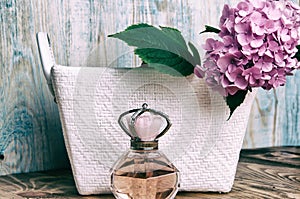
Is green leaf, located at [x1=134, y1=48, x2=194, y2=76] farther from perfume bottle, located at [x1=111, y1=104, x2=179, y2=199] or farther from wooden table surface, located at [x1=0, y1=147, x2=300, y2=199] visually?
wooden table surface, located at [x1=0, y1=147, x2=300, y2=199]

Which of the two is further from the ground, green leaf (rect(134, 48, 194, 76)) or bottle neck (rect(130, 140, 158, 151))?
green leaf (rect(134, 48, 194, 76))

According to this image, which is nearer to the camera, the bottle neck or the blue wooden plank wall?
the bottle neck

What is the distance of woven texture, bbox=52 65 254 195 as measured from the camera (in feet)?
3.20

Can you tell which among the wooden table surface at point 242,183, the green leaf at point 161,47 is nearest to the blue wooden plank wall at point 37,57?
the wooden table surface at point 242,183

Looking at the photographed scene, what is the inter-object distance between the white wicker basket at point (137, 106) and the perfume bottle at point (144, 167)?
69 mm

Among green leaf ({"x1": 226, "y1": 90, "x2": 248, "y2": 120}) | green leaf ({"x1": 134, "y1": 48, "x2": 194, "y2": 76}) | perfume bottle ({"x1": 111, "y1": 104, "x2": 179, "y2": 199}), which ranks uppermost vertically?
green leaf ({"x1": 134, "y1": 48, "x2": 194, "y2": 76})

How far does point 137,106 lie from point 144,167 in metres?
0.13

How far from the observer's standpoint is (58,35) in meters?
1.29

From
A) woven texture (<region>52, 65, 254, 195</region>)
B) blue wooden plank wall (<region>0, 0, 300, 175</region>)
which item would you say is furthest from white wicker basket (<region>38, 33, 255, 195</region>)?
blue wooden plank wall (<region>0, 0, 300, 175</region>)

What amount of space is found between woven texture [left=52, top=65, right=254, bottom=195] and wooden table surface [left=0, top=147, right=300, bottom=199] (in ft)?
0.16

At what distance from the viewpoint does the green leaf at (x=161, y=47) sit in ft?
3.15

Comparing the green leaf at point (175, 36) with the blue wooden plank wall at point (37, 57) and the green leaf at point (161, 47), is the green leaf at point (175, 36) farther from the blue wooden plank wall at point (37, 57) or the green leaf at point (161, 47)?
the blue wooden plank wall at point (37, 57)

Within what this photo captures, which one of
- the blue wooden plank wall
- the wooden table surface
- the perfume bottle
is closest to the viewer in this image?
the perfume bottle

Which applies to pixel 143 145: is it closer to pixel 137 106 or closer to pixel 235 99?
pixel 137 106
